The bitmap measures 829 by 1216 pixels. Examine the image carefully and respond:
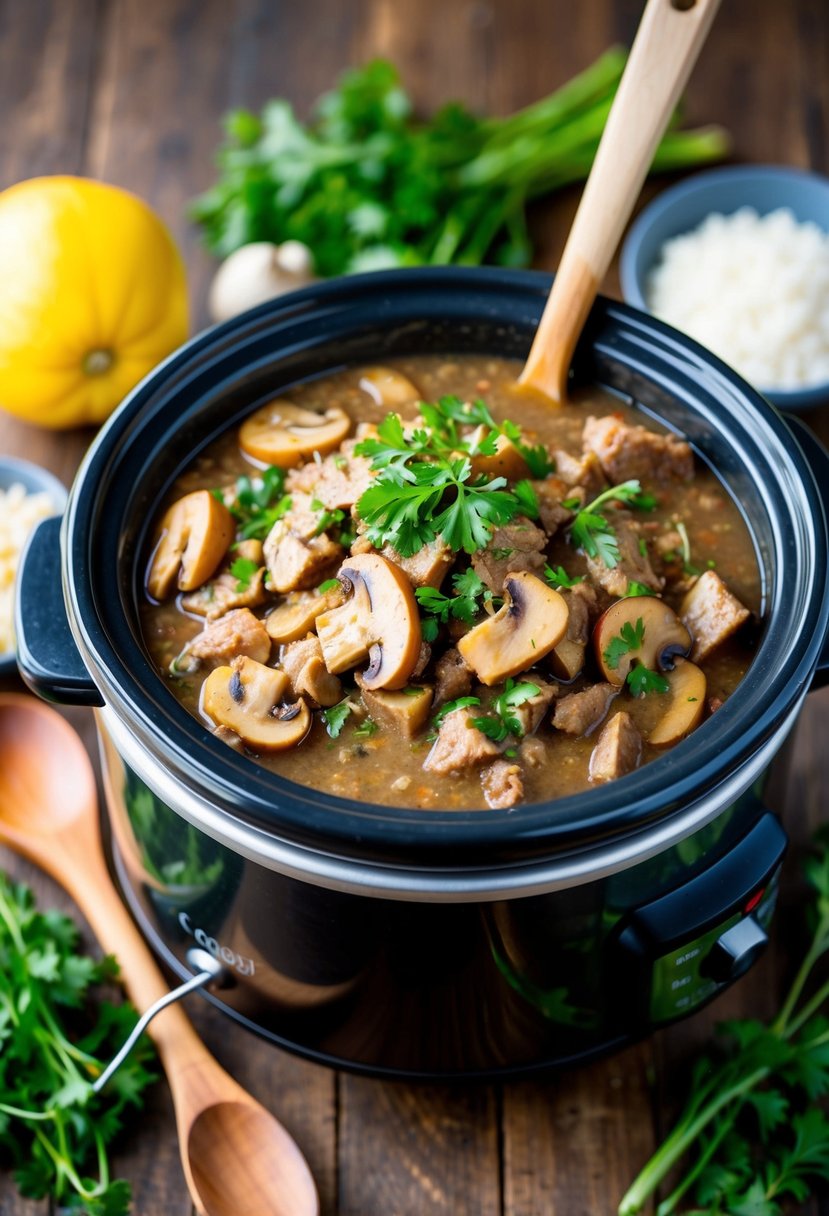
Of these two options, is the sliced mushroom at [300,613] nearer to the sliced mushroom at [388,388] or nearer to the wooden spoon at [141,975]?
the sliced mushroom at [388,388]

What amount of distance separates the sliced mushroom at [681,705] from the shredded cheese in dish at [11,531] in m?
1.62

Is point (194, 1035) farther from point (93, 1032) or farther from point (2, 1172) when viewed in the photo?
point (2, 1172)

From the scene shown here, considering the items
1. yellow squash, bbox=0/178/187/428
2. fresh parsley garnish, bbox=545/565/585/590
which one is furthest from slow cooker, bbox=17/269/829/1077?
yellow squash, bbox=0/178/187/428

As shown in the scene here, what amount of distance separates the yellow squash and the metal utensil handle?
62.8 inches

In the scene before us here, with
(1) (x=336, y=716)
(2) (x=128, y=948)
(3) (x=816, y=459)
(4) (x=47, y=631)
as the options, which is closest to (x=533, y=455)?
(3) (x=816, y=459)

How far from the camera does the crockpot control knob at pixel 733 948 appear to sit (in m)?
2.39

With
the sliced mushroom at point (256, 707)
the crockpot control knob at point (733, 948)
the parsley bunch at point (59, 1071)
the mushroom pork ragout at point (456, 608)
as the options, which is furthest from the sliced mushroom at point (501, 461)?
the parsley bunch at point (59, 1071)

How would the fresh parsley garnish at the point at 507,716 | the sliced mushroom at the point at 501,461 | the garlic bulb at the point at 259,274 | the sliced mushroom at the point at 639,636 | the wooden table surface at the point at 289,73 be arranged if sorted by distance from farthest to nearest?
the wooden table surface at the point at 289,73, the garlic bulb at the point at 259,274, the sliced mushroom at the point at 501,461, the sliced mushroom at the point at 639,636, the fresh parsley garnish at the point at 507,716

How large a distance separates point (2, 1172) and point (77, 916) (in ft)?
1.78

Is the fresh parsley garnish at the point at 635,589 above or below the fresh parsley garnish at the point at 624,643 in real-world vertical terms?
above

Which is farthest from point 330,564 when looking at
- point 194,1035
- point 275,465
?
point 194,1035

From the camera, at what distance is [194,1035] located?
275cm

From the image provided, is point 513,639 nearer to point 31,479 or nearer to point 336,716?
point 336,716

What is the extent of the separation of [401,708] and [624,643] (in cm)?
40
